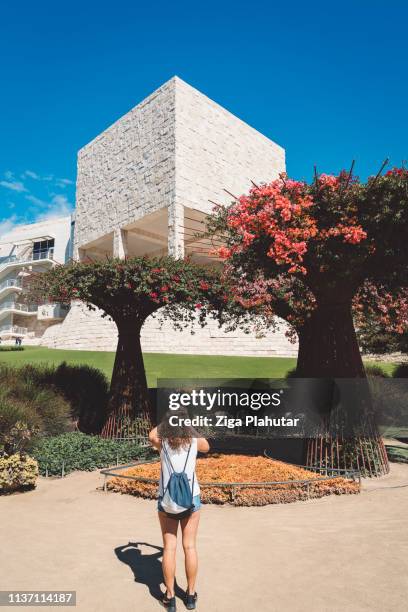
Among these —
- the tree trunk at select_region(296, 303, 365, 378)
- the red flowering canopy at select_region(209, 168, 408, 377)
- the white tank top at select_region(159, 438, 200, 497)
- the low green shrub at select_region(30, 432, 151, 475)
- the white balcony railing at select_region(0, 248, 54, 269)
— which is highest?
the white balcony railing at select_region(0, 248, 54, 269)

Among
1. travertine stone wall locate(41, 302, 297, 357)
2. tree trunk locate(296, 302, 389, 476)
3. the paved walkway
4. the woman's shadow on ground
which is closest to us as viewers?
the paved walkway

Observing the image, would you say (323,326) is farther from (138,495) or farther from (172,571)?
(172,571)

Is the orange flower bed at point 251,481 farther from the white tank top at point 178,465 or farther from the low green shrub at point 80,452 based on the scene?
the white tank top at point 178,465

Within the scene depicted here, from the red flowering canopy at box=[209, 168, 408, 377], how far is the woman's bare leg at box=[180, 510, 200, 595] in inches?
229

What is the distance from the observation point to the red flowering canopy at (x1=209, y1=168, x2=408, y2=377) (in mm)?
8875

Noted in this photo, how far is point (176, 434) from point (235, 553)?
2.23 metres

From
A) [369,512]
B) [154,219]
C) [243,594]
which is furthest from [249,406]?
[154,219]

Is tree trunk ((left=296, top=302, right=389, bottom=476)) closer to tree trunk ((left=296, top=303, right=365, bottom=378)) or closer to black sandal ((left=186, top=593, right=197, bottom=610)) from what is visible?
tree trunk ((left=296, top=303, right=365, bottom=378))

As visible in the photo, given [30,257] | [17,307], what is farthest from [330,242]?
[30,257]

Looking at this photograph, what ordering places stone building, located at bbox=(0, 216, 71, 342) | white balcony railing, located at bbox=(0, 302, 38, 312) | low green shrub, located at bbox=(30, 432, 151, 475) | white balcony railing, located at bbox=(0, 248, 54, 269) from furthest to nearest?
white balcony railing, located at bbox=(0, 248, 54, 269), white balcony railing, located at bbox=(0, 302, 38, 312), stone building, located at bbox=(0, 216, 71, 342), low green shrub, located at bbox=(30, 432, 151, 475)

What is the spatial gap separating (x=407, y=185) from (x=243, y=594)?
24.3 ft

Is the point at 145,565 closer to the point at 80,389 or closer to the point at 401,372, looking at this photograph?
the point at 80,389

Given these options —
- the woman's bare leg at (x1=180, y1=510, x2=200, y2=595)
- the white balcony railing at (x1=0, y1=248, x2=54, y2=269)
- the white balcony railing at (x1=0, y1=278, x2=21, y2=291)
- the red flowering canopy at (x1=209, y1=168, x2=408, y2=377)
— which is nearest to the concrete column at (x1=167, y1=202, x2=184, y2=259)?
the red flowering canopy at (x1=209, y1=168, x2=408, y2=377)

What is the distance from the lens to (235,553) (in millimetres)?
5566
